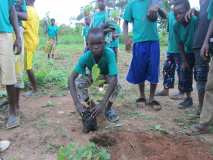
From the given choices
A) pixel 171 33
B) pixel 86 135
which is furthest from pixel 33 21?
pixel 86 135

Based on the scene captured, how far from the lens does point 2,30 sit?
4.42 m

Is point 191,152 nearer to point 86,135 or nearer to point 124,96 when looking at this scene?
point 86,135

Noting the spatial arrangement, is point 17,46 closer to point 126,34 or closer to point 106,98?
point 106,98

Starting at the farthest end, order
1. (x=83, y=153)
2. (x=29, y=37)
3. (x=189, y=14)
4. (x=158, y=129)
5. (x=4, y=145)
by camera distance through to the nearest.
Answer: (x=29, y=37), (x=189, y=14), (x=158, y=129), (x=4, y=145), (x=83, y=153)

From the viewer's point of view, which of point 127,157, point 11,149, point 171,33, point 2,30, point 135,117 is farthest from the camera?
point 171,33

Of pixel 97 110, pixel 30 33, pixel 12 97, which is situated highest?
pixel 30 33

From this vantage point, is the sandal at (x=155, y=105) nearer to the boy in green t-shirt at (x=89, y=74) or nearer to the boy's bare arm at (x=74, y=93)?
the boy in green t-shirt at (x=89, y=74)


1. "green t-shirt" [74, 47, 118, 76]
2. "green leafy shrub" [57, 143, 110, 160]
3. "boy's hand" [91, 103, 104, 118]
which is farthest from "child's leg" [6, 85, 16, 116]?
"green leafy shrub" [57, 143, 110, 160]

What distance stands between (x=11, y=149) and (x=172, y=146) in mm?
1614

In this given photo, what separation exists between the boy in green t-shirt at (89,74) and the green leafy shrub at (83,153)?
615 millimetres

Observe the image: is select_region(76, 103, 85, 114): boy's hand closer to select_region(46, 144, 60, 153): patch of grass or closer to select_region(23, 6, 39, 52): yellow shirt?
select_region(46, 144, 60, 153): patch of grass

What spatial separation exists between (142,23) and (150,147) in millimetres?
1965

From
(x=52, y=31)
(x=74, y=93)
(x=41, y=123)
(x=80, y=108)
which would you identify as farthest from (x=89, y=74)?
(x=52, y=31)

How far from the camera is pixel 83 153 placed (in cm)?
356
